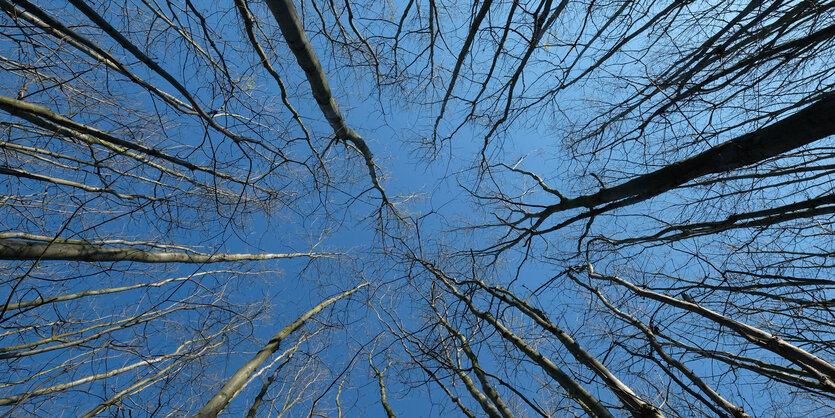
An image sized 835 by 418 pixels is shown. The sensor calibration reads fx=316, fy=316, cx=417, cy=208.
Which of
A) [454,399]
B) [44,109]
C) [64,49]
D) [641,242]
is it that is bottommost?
[454,399]

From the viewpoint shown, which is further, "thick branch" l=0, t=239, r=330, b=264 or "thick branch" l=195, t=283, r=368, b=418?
"thick branch" l=195, t=283, r=368, b=418

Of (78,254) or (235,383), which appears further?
(235,383)

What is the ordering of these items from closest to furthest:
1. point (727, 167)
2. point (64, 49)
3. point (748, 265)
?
point (727, 167)
point (64, 49)
point (748, 265)

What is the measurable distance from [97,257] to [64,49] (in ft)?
6.02

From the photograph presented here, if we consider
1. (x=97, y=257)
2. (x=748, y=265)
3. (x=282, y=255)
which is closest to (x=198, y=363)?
(x=282, y=255)

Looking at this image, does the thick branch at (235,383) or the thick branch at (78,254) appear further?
A: the thick branch at (235,383)

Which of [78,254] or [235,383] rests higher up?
[78,254]

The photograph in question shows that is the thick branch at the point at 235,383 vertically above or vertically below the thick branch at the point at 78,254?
below

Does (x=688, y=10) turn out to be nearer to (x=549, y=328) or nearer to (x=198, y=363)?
(x=549, y=328)

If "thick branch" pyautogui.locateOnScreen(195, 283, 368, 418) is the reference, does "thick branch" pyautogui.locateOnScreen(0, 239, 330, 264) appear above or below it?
above

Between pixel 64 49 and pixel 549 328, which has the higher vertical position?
pixel 64 49

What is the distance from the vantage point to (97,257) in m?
3.03

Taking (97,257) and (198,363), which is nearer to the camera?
(97,257)

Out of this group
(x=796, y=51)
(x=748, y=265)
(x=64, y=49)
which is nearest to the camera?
(x=796, y=51)
